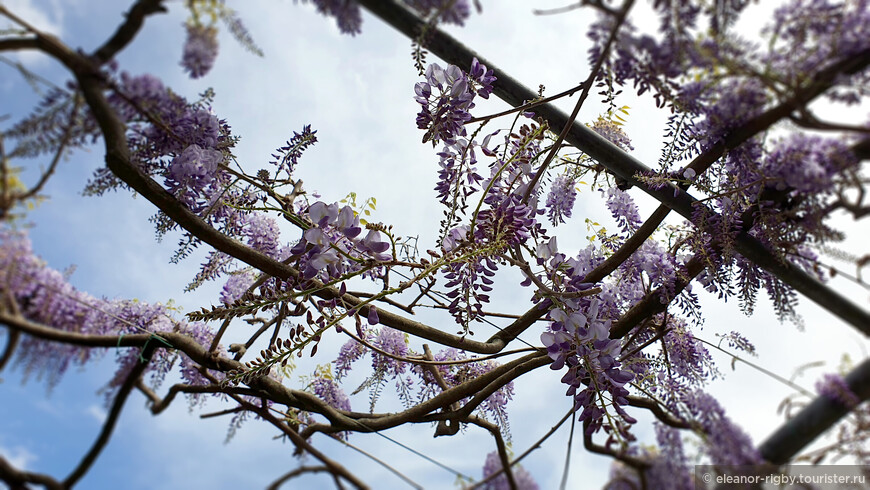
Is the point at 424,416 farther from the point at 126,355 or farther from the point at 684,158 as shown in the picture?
the point at 684,158

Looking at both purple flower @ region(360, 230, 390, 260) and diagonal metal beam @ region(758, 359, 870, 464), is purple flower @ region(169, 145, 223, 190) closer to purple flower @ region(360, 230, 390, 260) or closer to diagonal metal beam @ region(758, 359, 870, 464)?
purple flower @ region(360, 230, 390, 260)

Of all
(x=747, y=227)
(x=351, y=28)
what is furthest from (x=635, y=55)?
(x=747, y=227)

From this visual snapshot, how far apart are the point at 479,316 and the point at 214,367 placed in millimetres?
531

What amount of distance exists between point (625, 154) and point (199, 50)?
31.5 inches

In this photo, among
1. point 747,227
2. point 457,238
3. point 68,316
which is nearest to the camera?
point 68,316

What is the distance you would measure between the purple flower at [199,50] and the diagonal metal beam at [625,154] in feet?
0.62

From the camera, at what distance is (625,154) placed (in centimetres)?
116

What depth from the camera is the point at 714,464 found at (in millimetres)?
898

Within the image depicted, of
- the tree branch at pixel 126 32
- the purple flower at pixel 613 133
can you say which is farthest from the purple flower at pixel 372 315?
the purple flower at pixel 613 133

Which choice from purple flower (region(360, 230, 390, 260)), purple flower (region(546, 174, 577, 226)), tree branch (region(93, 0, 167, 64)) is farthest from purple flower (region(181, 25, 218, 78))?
purple flower (region(546, 174, 577, 226))

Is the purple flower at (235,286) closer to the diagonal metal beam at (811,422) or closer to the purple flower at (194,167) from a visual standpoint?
the purple flower at (194,167)

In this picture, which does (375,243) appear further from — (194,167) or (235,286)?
(235,286)

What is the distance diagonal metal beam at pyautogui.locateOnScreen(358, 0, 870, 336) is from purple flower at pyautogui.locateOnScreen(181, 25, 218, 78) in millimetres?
190

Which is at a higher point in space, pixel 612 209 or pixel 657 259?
A: pixel 612 209
